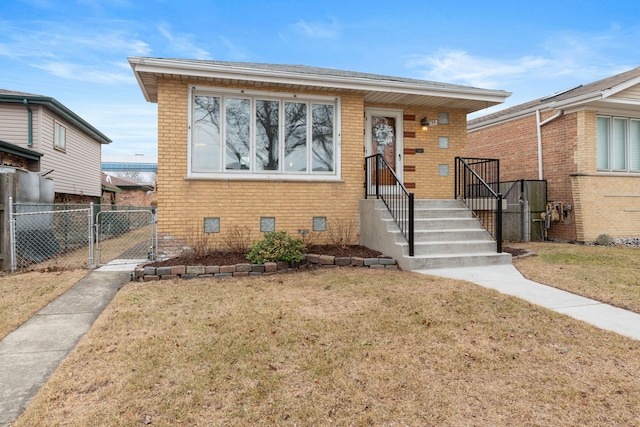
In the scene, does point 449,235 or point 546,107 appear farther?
point 546,107

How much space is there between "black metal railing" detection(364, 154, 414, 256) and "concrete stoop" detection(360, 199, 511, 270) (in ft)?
0.47

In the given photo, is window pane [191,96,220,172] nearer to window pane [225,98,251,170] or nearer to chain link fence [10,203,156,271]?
window pane [225,98,251,170]

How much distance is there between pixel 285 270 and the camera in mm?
6277

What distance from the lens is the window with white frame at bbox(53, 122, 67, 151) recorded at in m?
12.8

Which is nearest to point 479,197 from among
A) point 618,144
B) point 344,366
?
point 618,144

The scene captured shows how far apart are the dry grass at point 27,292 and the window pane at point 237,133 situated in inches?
Answer: 133

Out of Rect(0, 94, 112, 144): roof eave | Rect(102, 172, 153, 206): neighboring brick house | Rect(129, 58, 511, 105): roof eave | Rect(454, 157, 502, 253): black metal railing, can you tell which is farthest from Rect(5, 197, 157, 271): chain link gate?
Rect(102, 172, 153, 206): neighboring brick house

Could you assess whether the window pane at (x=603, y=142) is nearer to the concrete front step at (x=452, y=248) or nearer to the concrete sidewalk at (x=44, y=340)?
the concrete front step at (x=452, y=248)

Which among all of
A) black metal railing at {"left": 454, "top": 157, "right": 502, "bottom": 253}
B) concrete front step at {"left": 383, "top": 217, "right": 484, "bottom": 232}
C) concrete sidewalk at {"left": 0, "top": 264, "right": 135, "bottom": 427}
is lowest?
concrete sidewalk at {"left": 0, "top": 264, "right": 135, "bottom": 427}

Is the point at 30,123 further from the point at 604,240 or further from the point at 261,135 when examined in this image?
the point at 604,240

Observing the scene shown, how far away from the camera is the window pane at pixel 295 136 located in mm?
7625

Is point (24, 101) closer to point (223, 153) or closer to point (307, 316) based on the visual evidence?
point (223, 153)

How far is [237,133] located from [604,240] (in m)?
10.2

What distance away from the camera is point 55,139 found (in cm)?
1277
